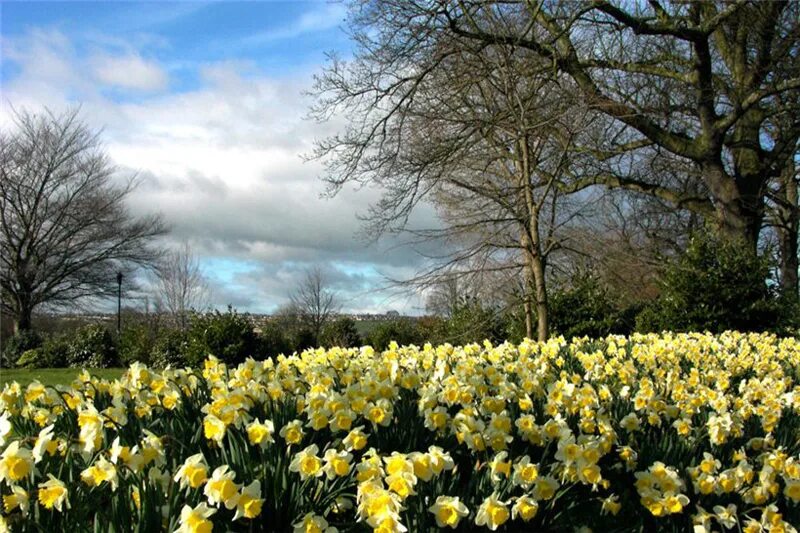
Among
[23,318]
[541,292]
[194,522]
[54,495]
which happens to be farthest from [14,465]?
[23,318]

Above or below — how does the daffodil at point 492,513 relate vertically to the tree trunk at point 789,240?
below

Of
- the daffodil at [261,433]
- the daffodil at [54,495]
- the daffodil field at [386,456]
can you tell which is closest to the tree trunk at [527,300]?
the daffodil field at [386,456]

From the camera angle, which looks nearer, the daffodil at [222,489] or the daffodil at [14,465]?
the daffodil at [222,489]

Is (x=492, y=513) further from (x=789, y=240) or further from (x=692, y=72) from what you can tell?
(x=789, y=240)

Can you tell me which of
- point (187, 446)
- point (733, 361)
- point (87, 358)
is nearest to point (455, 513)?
point (187, 446)

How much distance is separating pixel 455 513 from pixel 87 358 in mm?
17112

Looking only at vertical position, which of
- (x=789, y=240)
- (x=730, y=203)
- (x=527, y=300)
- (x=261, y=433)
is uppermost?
(x=730, y=203)

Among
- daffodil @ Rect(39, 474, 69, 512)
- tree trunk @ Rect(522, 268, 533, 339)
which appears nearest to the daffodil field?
daffodil @ Rect(39, 474, 69, 512)

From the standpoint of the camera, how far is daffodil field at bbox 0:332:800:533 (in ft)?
6.58

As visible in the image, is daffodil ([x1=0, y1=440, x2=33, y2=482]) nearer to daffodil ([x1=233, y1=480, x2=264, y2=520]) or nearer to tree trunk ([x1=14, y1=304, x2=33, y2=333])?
daffodil ([x1=233, y1=480, x2=264, y2=520])

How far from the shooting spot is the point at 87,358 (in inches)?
662

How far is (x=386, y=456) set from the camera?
2.34 m

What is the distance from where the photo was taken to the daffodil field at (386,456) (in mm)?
2006

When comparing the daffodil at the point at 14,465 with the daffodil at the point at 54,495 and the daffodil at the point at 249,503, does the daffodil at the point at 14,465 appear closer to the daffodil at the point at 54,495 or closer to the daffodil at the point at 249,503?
the daffodil at the point at 54,495
